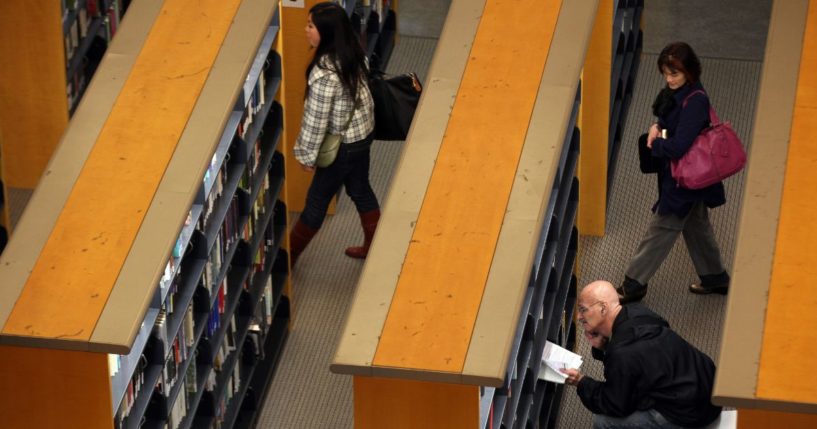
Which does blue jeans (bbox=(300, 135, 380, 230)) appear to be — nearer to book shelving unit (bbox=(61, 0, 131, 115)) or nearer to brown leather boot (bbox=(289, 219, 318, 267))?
brown leather boot (bbox=(289, 219, 318, 267))

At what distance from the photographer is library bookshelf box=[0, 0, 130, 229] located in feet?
30.8

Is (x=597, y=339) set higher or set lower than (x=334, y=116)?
lower

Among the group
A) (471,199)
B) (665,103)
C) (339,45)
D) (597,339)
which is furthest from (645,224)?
(471,199)

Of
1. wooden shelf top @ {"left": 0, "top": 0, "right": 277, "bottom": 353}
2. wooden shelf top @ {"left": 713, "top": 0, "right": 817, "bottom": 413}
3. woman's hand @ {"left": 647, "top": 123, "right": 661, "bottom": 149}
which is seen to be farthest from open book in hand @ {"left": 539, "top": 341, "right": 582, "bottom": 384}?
wooden shelf top @ {"left": 0, "top": 0, "right": 277, "bottom": 353}

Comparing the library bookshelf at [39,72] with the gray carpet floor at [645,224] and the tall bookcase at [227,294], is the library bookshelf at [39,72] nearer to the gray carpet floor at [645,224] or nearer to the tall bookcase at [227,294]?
the tall bookcase at [227,294]

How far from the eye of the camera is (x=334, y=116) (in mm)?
8305

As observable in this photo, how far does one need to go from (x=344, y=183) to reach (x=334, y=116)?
0.48 meters

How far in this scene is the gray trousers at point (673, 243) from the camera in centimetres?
849

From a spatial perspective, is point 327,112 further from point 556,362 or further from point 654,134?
point 556,362

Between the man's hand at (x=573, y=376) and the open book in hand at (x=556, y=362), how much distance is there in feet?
0.08

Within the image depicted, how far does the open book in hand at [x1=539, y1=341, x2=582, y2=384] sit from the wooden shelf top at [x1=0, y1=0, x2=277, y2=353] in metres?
1.51

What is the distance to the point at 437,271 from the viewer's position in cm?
647

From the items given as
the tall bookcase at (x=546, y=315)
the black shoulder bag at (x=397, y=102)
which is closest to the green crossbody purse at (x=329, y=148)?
the black shoulder bag at (x=397, y=102)

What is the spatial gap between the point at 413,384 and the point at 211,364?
1.64 meters
